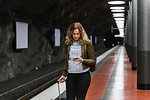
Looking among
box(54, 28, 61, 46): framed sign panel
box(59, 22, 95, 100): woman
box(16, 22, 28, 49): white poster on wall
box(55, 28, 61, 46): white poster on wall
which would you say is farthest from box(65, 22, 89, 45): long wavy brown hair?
box(55, 28, 61, 46): white poster on wall

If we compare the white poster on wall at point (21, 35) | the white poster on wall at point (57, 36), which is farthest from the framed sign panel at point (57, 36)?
the white poster on wall at point (21, 35)

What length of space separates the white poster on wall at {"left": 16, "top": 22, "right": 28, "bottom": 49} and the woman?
842 centimetres

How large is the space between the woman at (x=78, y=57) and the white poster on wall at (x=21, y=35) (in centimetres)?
842

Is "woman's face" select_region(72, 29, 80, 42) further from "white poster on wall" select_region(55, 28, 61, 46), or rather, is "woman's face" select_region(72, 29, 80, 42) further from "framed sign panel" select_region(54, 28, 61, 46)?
"white poster on wall" select_region(55, 28, 61, 46)

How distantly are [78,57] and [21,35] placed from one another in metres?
9.09

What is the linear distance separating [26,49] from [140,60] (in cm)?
727

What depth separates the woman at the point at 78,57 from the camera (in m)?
3.46

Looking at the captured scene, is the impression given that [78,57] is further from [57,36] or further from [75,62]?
[57,36]

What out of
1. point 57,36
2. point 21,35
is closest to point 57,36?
point 57,36

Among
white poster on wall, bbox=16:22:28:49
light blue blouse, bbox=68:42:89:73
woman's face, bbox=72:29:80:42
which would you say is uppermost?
white poster on wall, bbox=16:22:28:49

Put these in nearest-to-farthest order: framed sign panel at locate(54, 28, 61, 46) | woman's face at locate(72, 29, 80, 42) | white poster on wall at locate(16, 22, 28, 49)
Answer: woman's face at locate(72, 29, 80, 42), white poster on wall at locate(16, 22, 28, 49), framed sign panel at locate(54, 28, 61, 46)

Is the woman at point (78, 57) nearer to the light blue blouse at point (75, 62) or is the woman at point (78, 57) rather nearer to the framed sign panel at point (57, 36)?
the light blue blouse at point (75, 62)

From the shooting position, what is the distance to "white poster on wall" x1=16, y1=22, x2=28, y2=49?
38.3 feet

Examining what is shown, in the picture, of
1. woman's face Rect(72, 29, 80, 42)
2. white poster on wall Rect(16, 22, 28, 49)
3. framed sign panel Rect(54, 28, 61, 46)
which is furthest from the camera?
framed sign panel Rect(54, 28, 61, 46)
